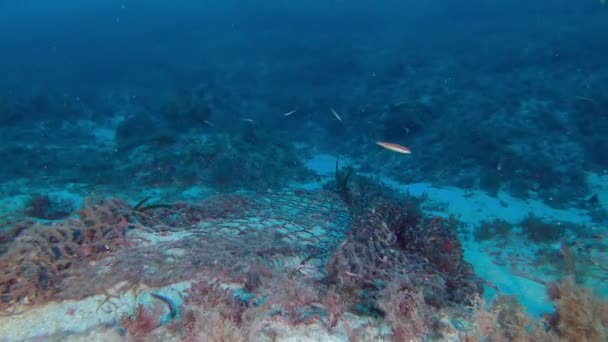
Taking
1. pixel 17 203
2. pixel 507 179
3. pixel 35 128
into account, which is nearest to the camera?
pixel 17 203

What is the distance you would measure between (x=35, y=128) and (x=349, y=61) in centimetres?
2022

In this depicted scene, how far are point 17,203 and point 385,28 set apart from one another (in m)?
38.6

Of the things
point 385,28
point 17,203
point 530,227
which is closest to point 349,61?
point 385,28

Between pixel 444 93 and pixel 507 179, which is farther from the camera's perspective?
pixel 444 93

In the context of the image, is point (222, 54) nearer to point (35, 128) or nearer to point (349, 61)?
point (349, 61)

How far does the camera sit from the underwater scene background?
351 centimetres

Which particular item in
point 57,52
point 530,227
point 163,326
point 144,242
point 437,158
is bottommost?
point 57,52

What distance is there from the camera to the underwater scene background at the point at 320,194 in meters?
3.51

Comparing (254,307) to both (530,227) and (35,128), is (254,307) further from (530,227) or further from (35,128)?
(35,128)

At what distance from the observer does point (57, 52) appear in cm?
3562

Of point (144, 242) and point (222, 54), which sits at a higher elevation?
point (144, 242)

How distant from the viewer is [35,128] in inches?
596

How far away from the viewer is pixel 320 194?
787 centimetres

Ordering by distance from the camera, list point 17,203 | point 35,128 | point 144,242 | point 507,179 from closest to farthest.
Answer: point 144,242, point 17,203, point 507,179, point 35,128
